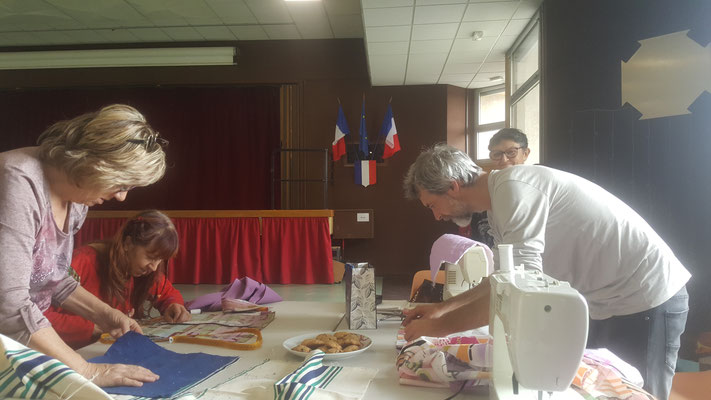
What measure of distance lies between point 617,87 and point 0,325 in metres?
3.21

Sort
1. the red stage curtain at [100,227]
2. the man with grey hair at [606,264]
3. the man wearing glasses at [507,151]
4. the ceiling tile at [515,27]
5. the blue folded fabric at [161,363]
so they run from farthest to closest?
the red stage curtain at [100,227]
the ceiling tile at [515,27]
the man wearing glasses at [507,151]
the man with grey hair at [606,264]
the blue folded fabric at [161,363]

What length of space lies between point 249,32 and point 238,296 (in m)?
5.16

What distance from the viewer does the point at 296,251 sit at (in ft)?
16.8

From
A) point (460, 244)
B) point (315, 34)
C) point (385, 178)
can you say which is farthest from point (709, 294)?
point (315, 34)

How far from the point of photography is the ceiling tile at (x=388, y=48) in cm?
497

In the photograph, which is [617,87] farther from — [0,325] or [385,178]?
[385,178]

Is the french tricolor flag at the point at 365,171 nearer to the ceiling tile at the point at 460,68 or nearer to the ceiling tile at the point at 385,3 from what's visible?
the ceiling tile at the point at 460,68

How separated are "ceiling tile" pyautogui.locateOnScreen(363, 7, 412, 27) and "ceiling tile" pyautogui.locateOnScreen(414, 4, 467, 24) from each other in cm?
8

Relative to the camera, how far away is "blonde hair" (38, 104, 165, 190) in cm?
110

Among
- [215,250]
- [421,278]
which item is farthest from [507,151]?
[215,250]

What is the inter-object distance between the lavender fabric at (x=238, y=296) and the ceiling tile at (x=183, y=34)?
514 centimetres

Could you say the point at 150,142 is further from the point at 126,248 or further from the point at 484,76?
the point at 484,76

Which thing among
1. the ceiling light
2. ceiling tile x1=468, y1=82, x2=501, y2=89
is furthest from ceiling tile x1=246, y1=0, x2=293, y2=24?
ceiling tile x1=468, y1=82, x2=501, y2=89

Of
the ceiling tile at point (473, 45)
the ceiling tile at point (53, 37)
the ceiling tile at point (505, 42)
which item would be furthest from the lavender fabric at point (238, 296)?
the ceiling tile at point (53, 37)
